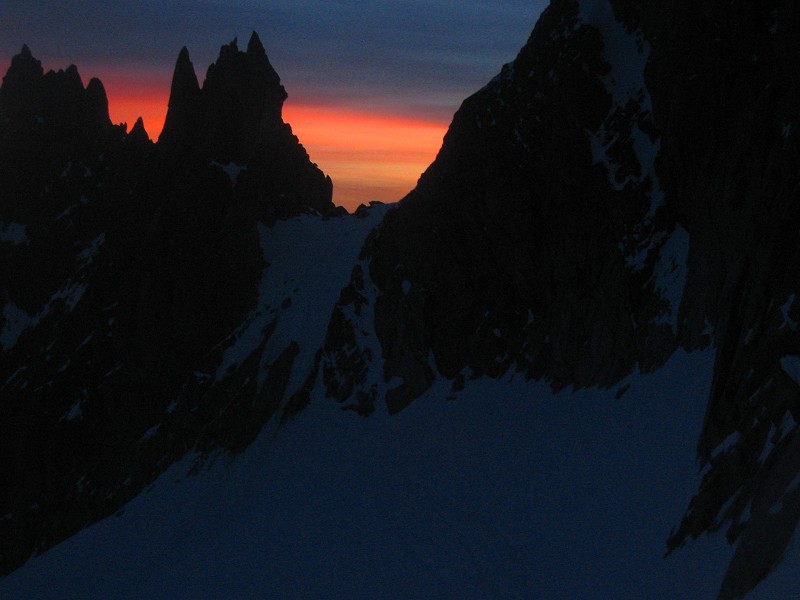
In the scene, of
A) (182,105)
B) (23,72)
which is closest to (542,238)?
(182,105)

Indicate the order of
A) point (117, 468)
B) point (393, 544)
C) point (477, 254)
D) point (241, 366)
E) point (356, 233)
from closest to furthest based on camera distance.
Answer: point (393, 544)
point (477, 254)
point (241, 366)
point (117, 468)
point (356, 233)

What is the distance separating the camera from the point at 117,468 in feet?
164

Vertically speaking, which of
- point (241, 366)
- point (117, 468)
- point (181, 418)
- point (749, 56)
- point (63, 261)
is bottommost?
point (117, 468)

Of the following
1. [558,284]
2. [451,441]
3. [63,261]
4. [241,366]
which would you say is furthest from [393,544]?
[63,261]

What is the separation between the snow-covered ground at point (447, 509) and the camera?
1573 centimetres

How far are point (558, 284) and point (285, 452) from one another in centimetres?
1242

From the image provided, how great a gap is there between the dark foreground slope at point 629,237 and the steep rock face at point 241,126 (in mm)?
21154

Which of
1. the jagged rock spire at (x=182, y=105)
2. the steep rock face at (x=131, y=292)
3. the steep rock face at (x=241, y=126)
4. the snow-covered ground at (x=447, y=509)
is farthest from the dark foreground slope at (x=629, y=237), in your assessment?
the jagged rock spire at (x=182, y=105)

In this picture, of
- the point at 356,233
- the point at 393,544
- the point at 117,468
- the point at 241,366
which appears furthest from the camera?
the point at 356,233

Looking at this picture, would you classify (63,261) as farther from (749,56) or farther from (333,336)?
(749,56)

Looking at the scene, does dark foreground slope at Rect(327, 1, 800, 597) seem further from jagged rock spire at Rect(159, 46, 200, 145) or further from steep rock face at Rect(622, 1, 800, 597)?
jagged rock spire at Rect(159, 46, 200, 145)

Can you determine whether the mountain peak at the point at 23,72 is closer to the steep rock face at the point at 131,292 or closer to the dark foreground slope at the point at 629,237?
the steep rock face at the point at 131,292

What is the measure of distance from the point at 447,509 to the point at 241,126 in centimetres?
4265

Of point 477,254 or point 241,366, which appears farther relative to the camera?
point 241,366
